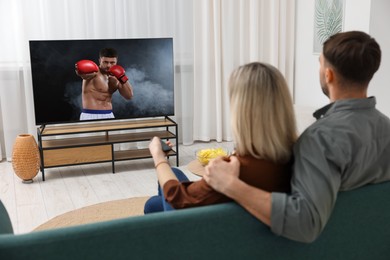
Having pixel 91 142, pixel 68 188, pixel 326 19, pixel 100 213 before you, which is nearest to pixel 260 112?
pixel 100 213

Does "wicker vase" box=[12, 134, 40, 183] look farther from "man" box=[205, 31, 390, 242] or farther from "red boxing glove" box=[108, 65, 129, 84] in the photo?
"man" box=[205, 31, 390, 242]

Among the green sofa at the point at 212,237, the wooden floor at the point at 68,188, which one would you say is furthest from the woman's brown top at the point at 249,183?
the wooden floor at the point at 68,188

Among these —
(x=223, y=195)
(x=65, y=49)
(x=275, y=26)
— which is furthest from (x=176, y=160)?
(x=223, y=195)

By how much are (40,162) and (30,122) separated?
74 centimetres

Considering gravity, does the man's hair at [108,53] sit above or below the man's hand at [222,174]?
above

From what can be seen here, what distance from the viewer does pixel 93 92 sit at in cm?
450

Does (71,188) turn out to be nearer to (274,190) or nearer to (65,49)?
(65,49)

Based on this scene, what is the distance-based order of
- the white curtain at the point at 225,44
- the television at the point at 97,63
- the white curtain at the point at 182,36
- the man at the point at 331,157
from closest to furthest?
the man at the point at 331,157 → the television at the point at 97,63 → the white curtain at the point at 182,36 → the white curtain at the point at 225,44

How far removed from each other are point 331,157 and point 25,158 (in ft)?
10.7

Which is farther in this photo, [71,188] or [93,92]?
[93,92]

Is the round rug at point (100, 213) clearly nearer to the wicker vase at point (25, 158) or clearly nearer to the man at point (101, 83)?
the wicker vase at point (25, 158)

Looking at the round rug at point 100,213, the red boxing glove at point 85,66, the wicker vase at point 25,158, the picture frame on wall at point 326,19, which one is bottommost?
the round rug at point 100,213

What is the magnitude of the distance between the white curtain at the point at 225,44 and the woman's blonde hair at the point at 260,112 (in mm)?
3929

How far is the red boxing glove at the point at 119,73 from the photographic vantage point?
449cm
